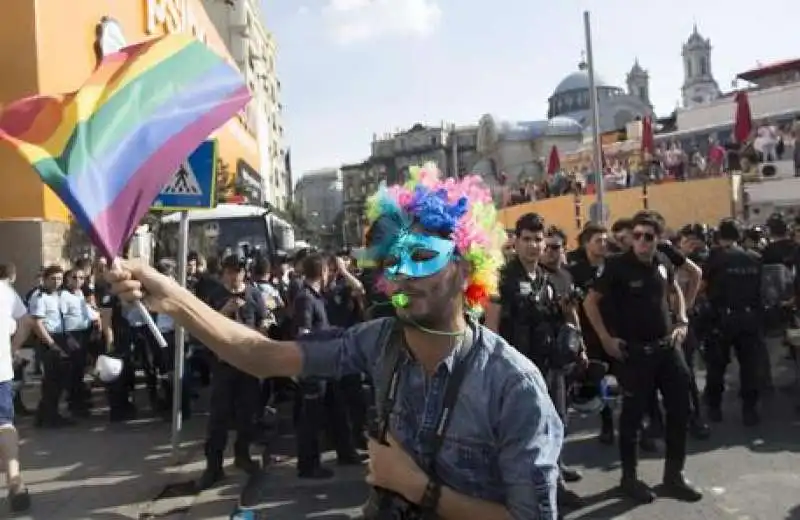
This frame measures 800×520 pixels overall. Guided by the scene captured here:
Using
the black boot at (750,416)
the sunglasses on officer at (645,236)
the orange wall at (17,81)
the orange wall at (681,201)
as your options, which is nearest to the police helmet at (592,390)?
the sunglasses on officer at (645,236)

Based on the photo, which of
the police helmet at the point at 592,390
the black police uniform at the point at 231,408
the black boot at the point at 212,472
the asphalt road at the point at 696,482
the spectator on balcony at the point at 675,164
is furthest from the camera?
the spectator on balcony at the point at 675,164

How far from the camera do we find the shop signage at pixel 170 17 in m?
22.2

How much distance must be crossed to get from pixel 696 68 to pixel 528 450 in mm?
125048

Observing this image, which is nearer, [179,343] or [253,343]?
[253,343]

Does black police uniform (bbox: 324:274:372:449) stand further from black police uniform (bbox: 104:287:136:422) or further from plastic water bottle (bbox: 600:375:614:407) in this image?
black police uniform (bbox: 104:287:136:422)

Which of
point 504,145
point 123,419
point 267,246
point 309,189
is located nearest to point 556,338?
point 123,419

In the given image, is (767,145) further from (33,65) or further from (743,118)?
(33,65)

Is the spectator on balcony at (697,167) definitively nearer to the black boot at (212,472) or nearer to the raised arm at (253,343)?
the black boot at (212,472)

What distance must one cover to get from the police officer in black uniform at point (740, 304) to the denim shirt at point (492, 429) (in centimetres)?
646

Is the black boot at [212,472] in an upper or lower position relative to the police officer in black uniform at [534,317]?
lower

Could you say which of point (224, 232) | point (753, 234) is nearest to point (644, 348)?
point (753, 234)

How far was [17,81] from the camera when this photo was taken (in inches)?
635

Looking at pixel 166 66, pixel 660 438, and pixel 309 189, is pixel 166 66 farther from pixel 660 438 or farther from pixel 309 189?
pixel 309 189

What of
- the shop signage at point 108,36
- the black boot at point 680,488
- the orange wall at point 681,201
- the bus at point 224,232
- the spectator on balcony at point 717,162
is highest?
the shop signage at point 108,36
